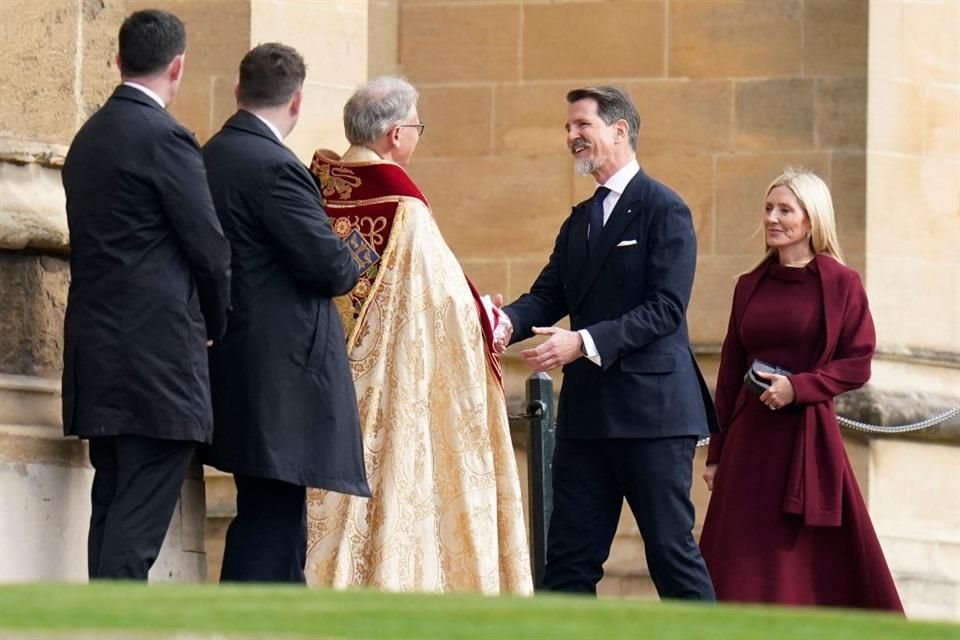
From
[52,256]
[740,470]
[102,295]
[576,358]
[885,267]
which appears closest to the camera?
[102,295]

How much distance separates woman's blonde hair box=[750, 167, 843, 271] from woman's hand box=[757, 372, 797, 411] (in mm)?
462

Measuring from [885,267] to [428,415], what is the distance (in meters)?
3.95

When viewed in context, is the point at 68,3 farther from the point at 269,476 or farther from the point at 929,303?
the point at 929,303

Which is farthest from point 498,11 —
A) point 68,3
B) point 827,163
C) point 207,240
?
point 207,240

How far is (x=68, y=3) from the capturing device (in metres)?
7.61

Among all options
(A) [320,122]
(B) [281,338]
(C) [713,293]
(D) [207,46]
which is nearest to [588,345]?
(B) [281,338]

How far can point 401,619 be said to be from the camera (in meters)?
3.94

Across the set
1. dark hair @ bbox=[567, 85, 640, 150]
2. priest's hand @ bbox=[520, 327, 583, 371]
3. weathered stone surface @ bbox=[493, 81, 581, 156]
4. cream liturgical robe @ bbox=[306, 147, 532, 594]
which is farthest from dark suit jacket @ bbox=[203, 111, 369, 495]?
weathered stone surface @ bbox=[493, 81, 581, 156]

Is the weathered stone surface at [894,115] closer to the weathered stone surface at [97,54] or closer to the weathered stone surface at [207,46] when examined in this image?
the weathered stone surface at [207,46]

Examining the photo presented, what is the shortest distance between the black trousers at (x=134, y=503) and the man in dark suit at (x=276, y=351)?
366 millimetres

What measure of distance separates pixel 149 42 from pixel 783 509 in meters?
2.89

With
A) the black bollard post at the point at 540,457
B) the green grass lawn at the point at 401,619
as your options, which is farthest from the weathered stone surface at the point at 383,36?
the green grass lawn at the point at 401,619

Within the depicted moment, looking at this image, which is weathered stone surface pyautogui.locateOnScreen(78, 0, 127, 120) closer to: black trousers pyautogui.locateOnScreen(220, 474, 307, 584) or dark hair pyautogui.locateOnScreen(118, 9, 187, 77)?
dark hair pyautogui.locateOnScreen(118, 9, 187, 77)

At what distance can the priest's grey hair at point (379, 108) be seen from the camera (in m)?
8.00
